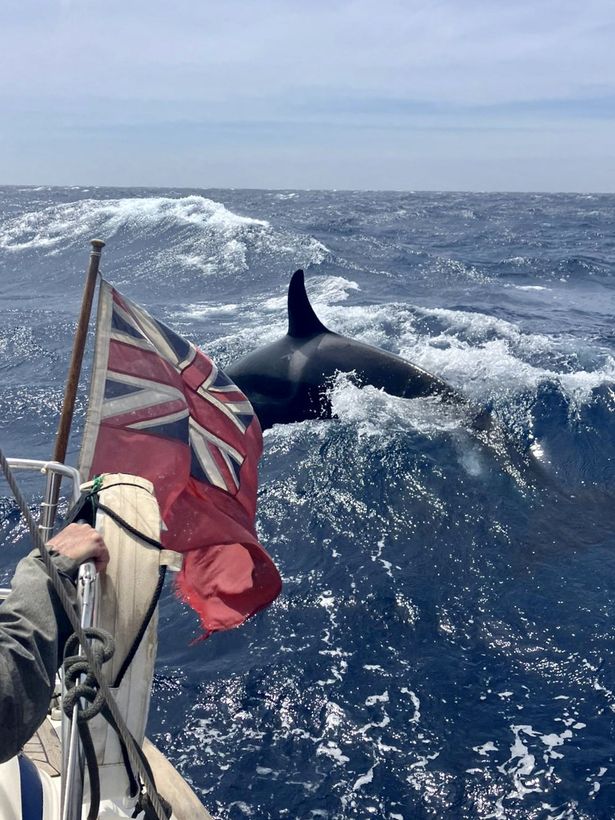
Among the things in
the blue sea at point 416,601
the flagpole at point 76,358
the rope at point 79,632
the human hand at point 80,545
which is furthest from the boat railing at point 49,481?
the blue sea at point 416,601

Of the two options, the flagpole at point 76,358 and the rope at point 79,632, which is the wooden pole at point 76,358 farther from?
the rope at point 79,632

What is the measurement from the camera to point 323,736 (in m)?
6.20

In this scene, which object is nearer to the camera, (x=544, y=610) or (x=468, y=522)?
(x=544, y=610)

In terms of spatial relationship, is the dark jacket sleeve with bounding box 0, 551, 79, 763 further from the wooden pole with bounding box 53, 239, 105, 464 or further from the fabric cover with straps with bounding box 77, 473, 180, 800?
the wooden pole with bounding box 53, 239, 105, 464

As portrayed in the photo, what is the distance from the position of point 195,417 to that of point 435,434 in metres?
6.22

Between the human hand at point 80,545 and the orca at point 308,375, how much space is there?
909cm

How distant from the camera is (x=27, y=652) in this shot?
2.55m

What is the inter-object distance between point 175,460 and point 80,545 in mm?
2471

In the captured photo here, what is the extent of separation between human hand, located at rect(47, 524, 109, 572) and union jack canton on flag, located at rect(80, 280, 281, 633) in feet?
6.04

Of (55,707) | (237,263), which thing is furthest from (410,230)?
(55,707)

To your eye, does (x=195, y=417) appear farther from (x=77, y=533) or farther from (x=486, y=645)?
(x=486, y=645)

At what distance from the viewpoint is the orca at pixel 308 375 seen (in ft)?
41.0

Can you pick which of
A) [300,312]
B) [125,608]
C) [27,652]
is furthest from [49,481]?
[300,312]

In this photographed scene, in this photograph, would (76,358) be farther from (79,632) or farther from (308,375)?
(308,375)
